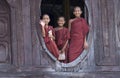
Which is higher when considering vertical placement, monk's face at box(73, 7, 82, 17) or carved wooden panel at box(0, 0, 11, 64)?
monk's face at box(73, 7, 82, 17)

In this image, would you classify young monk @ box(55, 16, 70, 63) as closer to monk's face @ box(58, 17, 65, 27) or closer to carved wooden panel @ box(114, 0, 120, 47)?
monk's face @ box(58, 17, 65, 27)

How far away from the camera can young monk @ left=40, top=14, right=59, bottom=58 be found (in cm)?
1021

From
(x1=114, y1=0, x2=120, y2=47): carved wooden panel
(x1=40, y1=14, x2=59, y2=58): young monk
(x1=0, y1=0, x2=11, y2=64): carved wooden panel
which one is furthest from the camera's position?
(x1=114, y1=0, x2=120, y2=47): carved wooden panel

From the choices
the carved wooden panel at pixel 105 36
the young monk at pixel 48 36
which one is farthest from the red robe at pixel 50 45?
the carved wooden panel at pixel 105 36

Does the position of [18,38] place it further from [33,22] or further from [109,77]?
[109,77]

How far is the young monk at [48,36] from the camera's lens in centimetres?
1021

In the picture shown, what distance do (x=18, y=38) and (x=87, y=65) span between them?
109 cm

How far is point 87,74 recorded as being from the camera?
10305 millimetres

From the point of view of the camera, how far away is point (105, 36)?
10.5m

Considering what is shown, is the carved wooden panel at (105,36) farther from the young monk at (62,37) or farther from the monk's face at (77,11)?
the young monk at (62,37)

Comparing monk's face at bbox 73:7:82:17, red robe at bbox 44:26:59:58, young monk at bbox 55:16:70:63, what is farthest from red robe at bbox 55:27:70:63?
monk's face at bbox 73:7:82:17

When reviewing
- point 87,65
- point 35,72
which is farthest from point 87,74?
point 35,72

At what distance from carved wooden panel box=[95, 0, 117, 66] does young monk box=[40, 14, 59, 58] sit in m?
0.65

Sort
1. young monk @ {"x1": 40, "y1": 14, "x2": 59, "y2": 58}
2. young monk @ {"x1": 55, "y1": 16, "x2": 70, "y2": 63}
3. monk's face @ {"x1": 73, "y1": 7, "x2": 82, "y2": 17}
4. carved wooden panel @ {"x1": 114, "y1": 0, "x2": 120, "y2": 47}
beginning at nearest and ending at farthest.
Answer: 1. young monk @ {"x1": 40, "y1": 14, "x2": 59, "y2": 58}
2. young monk @ {"x1": 55, "y1": 16, "x2": 70, "y2": 63}
3. monk's face @ {"x1": 73, "y1": 7, "x2": 82, "y2": 17}
4. carved wooden panel @ {"x1": 114, "y1": 0, "x2": 120, "y2": 47}
